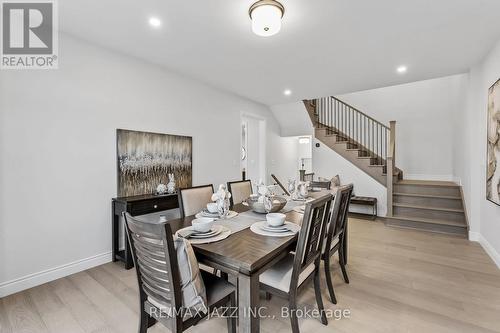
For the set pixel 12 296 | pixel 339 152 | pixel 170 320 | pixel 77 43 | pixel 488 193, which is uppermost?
pixel 77 43

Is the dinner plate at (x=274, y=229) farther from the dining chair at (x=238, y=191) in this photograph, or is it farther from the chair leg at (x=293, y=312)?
the dining chair at (x=238, y=191)

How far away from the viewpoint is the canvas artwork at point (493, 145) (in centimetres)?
A: 252

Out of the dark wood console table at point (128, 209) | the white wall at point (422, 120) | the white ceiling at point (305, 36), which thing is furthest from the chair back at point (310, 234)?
the white wall at point (422, 120)

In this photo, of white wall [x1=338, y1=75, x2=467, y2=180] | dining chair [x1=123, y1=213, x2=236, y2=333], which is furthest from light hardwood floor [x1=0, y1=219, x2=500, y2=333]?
white wall [x1=338, y1=75, x2=467, y2=180]

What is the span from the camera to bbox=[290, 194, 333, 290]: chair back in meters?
1.43

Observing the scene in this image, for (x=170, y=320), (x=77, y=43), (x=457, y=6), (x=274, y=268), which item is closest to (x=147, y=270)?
(x=170, y=320)

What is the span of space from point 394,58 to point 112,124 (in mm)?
3759

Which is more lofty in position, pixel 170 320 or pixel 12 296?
pixel 170 320

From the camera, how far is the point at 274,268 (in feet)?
5.57

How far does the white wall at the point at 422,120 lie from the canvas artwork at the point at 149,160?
5.34m

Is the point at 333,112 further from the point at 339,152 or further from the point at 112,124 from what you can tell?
the point at 112,124

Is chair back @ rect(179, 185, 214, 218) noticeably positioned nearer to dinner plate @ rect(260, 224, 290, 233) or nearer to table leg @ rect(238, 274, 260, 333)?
dinner plate @ rect(260, 224, 290, 233)

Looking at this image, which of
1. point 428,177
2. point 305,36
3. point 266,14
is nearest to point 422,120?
point 428,177

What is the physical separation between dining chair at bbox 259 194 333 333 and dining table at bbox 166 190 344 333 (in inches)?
4.6
